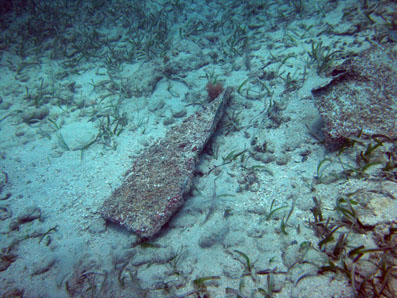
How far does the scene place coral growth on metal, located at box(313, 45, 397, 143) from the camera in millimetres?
2678

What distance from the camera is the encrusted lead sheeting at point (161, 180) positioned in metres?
2.49

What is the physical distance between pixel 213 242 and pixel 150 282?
2.54 feet

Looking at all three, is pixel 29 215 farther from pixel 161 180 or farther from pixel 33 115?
pixel 33 115

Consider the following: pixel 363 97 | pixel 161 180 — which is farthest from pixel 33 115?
pixel 363 97

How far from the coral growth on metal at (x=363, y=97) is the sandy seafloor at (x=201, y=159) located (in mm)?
360

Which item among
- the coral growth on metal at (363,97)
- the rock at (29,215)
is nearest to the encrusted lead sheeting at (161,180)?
the rock at (29,215)

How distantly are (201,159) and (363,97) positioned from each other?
2369mm

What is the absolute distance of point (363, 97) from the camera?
286 centimetres

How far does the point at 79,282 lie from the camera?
2.34 meters

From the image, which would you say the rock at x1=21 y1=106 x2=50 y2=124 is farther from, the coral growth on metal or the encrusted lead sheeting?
the coral growth on metal

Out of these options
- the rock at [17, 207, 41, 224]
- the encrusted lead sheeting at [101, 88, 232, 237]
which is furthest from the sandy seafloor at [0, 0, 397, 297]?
the encrusted lead sheeting at [101, 88, 232, 237]

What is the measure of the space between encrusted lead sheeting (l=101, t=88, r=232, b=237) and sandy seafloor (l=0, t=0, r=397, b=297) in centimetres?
27

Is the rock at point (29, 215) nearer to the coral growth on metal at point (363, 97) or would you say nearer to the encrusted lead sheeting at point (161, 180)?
the encrusted lead sheeting at point (161, 180)

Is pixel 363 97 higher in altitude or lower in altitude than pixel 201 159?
higher
